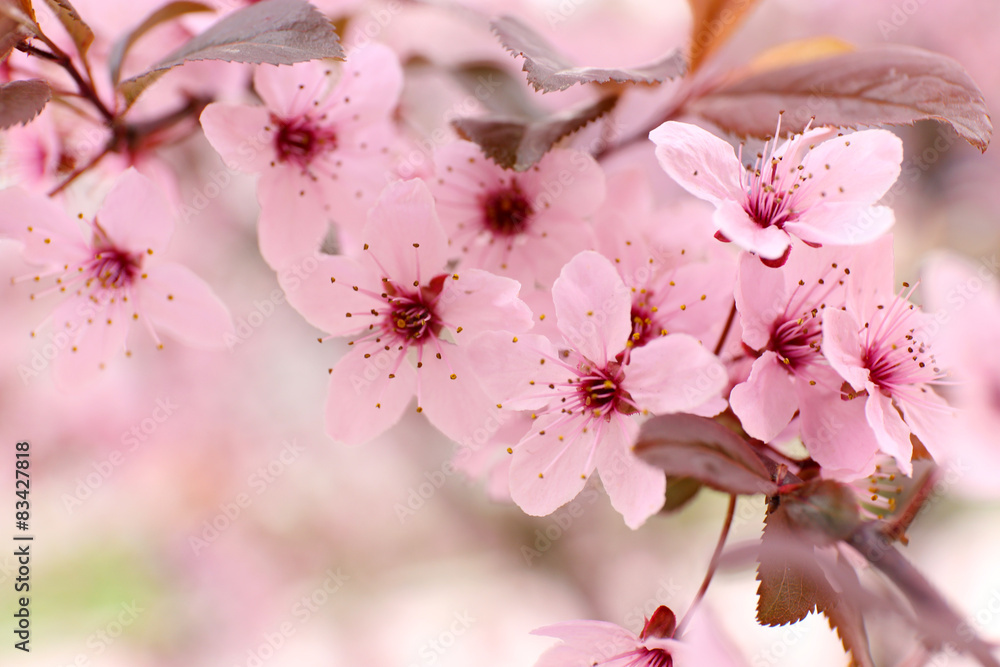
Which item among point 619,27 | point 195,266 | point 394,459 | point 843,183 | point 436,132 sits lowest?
point 394,459

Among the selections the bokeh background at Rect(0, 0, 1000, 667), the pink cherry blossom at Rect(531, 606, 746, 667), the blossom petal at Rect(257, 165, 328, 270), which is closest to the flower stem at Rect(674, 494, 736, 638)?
the pink cherry blossom at Rect(531, 606, 746, 667)

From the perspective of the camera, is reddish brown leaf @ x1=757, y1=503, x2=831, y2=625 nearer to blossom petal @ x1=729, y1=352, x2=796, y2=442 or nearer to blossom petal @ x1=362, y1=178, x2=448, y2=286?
blossom petal @ x1=729, y1=352, x2=796, y2=442

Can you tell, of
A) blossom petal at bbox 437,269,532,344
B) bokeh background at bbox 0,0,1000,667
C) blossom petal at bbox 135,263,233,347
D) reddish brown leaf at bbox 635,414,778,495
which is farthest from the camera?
bokeh background at bbox 0,0,1000,667

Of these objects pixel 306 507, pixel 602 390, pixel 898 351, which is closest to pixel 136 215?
pixel 602 390

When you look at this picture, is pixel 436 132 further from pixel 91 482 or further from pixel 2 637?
pixel 2 637

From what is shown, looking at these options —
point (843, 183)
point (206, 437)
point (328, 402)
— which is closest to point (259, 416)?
point (206, 437)

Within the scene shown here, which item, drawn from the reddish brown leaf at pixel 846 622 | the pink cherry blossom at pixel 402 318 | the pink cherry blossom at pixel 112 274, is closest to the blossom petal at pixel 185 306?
the pink cherry blossom at pixel 112 274
